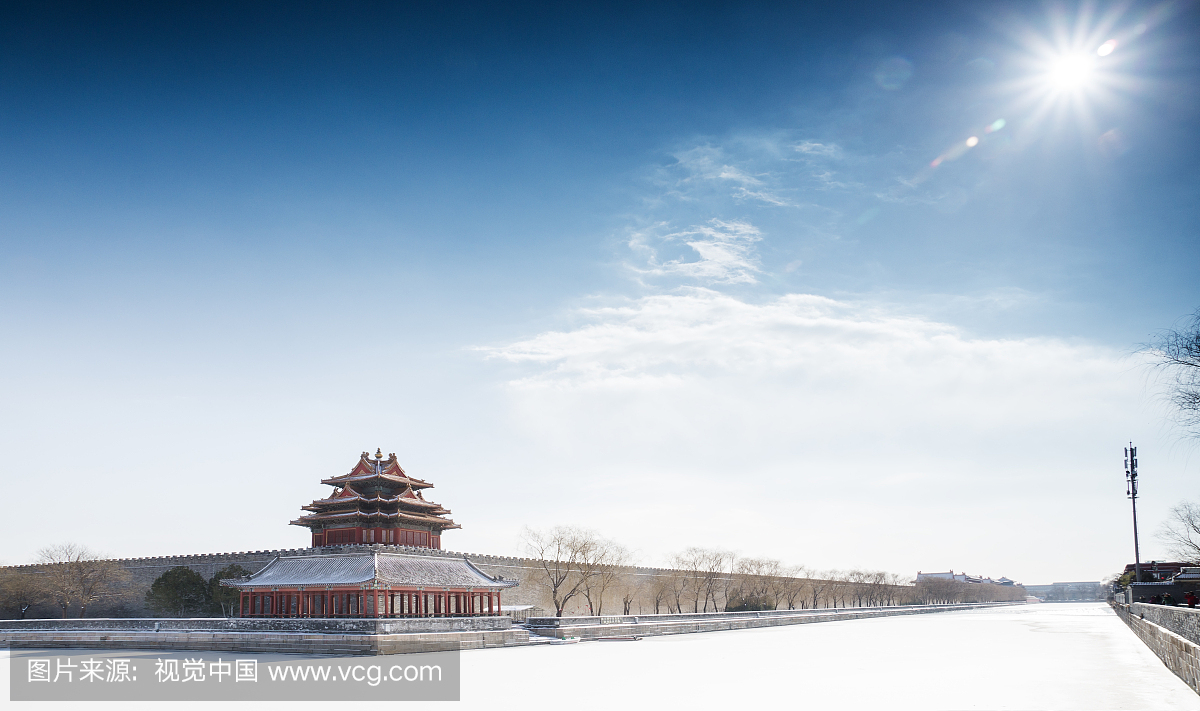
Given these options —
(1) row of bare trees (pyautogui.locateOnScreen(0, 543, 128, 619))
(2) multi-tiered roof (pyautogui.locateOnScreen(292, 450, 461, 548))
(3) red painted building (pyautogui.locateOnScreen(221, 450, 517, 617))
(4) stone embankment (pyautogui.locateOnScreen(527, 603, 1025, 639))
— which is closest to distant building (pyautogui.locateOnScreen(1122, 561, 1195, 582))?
(4) stone embankment (pyautogui.locateOnScreen(527, 603, 1025, 639))

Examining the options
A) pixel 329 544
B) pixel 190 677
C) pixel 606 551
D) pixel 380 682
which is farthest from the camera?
pixel 606 551

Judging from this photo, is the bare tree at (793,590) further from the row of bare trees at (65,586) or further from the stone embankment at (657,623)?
the row of bare trees at (65,586)

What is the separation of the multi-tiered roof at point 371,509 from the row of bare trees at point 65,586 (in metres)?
16.3

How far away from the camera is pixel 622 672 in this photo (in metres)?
22.2

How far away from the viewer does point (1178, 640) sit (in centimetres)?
1833

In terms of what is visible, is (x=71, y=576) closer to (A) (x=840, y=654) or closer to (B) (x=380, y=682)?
(B) (x=380, y=682)

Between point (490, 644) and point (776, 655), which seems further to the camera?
point (490, 644)

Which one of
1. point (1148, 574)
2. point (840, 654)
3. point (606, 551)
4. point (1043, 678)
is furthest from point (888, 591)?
point (1043, 678)

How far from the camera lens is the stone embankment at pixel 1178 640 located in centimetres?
1650

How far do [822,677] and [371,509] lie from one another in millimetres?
23370

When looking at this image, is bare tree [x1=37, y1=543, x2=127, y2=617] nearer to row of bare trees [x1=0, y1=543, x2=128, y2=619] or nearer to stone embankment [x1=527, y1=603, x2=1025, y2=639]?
row of bare trees [x1=0, y1=543, x2=128, y2=619]

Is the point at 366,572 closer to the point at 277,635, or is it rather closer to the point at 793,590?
the point at 277,635

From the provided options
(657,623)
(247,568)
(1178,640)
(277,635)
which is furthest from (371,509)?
(1178,640)

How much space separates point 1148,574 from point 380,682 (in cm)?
6168
